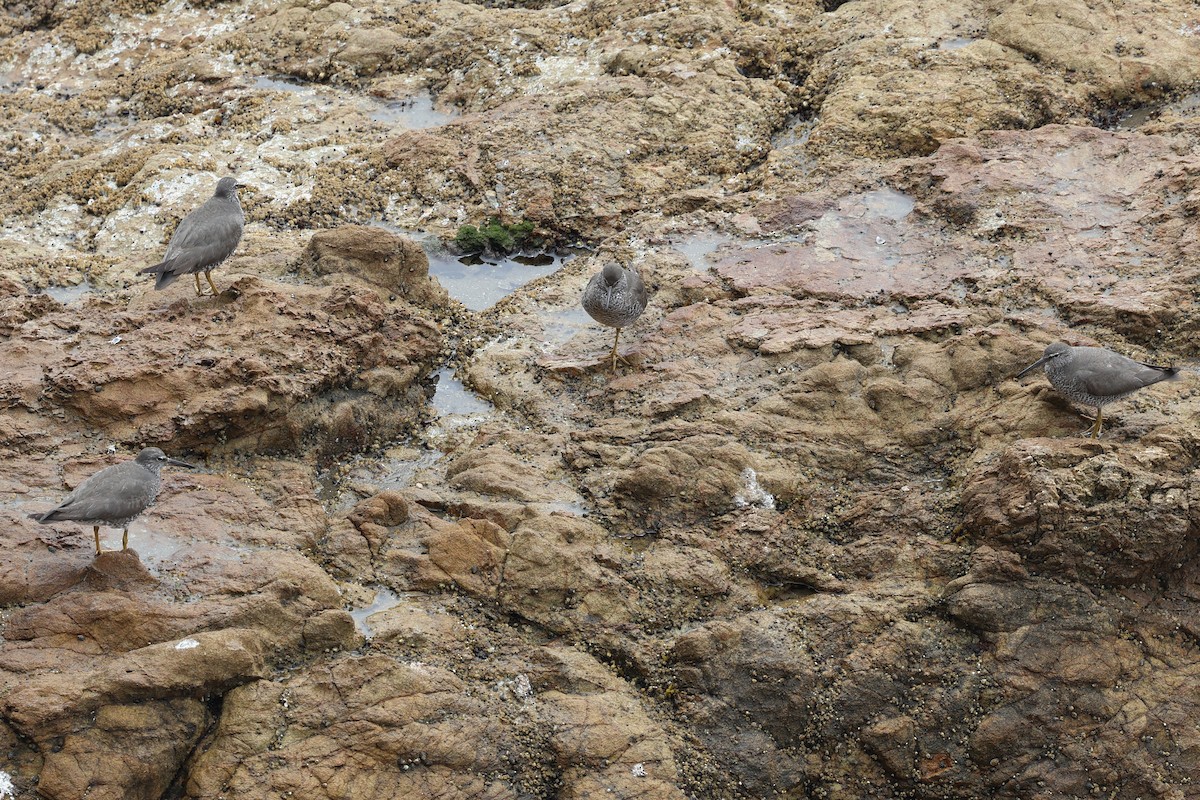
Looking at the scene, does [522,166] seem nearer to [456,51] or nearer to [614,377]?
[456,51]

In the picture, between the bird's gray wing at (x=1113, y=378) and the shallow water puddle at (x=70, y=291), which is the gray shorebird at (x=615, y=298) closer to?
the bird's gray wing at (x=1113, y=378)

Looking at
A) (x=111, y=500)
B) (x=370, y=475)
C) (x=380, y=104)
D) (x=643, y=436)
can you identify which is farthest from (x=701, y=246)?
(x=111, y=500)

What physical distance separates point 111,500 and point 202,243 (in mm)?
3701

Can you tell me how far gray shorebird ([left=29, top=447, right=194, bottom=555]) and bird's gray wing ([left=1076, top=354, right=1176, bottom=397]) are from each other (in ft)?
24.6

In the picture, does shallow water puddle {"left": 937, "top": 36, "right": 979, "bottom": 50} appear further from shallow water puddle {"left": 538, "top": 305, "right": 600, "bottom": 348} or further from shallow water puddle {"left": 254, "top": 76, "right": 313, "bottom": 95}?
shallow water puddle {"left": 254, "top": 76, "right": 313, "bottom": 95}

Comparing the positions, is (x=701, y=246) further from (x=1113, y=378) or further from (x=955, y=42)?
(x=955, y=42)

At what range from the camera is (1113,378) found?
8.23 m

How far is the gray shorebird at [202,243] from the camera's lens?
400 inches

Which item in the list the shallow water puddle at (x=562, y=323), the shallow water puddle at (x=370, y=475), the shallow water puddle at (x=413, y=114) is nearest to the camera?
the shallow water puddle at (x=370, y=475)

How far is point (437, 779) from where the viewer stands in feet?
23.3

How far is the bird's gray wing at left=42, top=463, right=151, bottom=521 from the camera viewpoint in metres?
7.44

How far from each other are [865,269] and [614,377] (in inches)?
127

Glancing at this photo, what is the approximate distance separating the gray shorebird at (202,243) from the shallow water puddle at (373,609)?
160 inches

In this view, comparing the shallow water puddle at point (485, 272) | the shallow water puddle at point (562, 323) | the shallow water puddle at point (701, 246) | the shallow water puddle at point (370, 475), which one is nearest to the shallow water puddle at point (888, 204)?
the shallow water puddle at point (701, 246)
